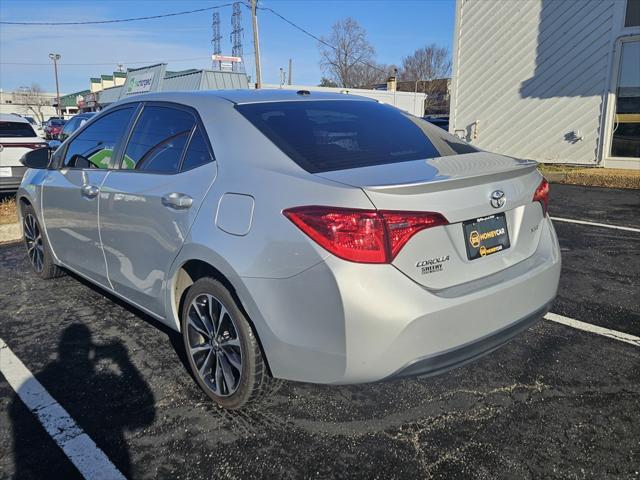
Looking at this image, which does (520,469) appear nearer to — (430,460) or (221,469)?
(430,460)

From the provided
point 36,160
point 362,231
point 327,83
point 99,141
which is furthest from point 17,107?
point 362,231

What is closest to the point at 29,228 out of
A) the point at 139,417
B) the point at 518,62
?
the point at 139,417

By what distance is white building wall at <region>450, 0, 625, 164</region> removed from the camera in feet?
38.3

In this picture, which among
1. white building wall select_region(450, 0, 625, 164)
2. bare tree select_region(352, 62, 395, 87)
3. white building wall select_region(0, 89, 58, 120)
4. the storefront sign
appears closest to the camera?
white building wall select_region(450, 0, 625, 164)

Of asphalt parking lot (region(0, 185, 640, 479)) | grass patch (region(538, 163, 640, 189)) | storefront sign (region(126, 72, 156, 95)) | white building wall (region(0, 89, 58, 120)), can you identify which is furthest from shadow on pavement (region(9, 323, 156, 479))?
white building wall (region(0, 89, 58, 120))

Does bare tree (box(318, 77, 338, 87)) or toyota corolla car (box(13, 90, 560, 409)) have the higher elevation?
bare tree (box(318, 77, 338, 87))

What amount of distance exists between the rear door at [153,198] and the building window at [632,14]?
38.1ft

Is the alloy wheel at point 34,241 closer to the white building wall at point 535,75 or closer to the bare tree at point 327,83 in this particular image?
the white building wall at point 535,75

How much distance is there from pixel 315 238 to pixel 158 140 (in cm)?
157

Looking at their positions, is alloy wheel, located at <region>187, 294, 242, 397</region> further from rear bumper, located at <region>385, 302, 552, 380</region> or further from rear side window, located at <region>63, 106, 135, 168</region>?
rear side window, located at <region>63, 106, 135, 168</region>

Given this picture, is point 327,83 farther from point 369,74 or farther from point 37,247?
point 37,247

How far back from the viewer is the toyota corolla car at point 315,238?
2.09 meters

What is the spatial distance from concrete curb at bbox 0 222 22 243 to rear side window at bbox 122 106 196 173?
431 cm

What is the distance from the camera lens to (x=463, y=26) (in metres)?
14.0
